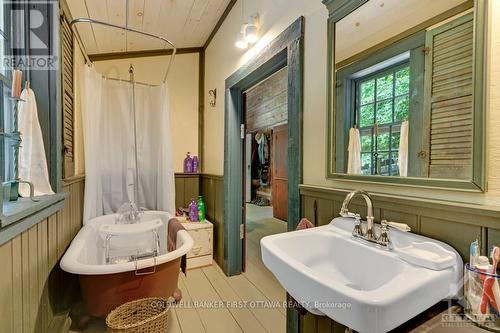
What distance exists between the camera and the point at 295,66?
1.57 metres

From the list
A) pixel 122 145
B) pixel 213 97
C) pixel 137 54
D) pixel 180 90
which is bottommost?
pixel 122 145

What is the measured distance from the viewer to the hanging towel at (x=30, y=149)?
4.06ft

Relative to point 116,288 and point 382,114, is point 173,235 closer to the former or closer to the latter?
point 116,288

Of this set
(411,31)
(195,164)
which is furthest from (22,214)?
(195,164)

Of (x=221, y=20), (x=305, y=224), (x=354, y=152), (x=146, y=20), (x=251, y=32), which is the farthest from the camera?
(x=221, y=20)

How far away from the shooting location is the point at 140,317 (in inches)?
65.6

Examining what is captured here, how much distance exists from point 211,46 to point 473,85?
9.73ft

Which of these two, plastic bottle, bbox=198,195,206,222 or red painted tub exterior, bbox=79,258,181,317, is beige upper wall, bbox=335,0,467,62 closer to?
red painted tub exterior, bbox=79,258,181,317

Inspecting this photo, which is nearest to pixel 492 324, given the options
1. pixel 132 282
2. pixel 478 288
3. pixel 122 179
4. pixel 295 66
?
pixel 478 288

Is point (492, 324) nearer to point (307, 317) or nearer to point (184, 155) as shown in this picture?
point (307, 317)

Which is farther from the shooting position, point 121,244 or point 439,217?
point 121,244

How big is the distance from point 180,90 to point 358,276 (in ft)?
10.3

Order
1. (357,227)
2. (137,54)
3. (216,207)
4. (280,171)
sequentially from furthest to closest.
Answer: (280,171) < (137,54) < (216,207) < (357,227)

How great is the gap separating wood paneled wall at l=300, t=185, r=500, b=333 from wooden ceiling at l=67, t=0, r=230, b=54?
2285 millimetres
